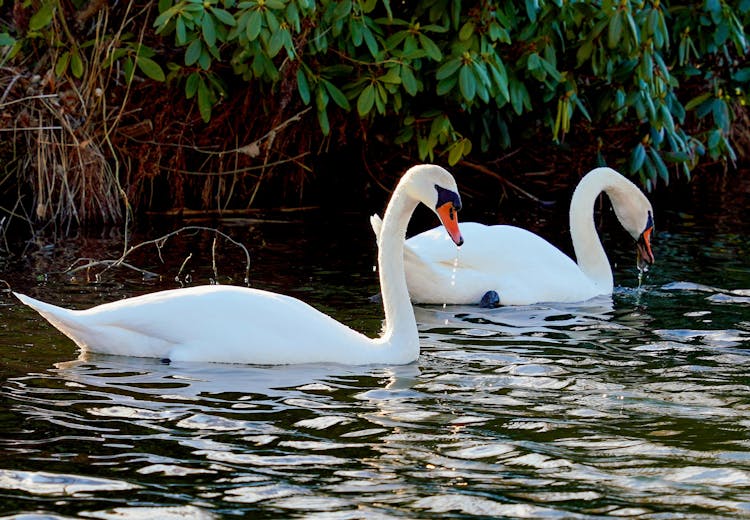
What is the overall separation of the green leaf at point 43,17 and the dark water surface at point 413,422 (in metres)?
2.27

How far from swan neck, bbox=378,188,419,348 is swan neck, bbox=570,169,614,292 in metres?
2.80

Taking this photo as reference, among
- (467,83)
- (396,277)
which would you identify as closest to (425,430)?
(396,277)

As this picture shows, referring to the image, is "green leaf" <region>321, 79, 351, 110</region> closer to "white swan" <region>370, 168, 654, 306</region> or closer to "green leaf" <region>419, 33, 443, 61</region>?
"green leaf" <region>419, 33, 443, 61</region>

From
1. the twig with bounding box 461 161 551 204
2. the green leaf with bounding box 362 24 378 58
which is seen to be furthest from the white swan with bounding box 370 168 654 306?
the twig with bounding box 461 161 551 204

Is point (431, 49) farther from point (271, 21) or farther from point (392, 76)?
point (271, 21)

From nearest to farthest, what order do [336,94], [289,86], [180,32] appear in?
[180,32]
[336,94]
[289,86]

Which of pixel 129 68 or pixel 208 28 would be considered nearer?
pixel 208 28

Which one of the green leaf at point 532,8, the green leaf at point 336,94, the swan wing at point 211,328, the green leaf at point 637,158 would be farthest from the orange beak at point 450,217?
the green leaf at point 637,158

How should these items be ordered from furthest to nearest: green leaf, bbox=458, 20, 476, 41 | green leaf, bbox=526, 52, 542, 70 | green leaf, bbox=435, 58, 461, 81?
green leaf, bbox=526, 52, 542, 70
green leaf, bbox=458, 20, 476, 41
green leaf, bbox=435, 58, 461, 81

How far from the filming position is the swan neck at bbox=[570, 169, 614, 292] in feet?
30.3

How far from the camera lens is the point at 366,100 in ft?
33.6

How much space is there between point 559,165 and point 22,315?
821 centimetres

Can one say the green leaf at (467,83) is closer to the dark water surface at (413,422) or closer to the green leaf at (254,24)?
the green leaf at (254,24)

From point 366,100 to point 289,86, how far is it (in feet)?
4.66
